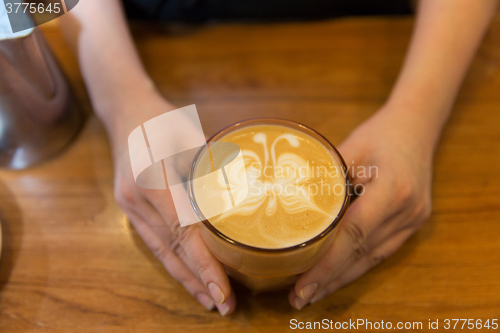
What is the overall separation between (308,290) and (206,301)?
0.19 metres

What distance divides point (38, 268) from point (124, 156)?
279 mm

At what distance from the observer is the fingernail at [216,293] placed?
587 millimetres

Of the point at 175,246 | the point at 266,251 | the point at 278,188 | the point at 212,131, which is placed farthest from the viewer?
the point at 212,131

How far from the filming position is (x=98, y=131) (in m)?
0.91

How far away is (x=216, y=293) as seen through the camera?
1.93 feet

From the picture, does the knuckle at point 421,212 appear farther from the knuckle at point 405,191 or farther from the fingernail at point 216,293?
the fingernail at point 216,293

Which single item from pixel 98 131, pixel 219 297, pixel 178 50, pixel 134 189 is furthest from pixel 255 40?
pixel 219 297

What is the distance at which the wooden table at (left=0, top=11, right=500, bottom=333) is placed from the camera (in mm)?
654

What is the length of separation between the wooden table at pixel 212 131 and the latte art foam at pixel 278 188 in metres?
0.21

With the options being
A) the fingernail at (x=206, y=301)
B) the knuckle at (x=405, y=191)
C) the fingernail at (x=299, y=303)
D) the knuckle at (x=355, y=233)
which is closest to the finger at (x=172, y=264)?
the fingernail at (x=206, y=301)

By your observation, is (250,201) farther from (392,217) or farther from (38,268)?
(38,268)

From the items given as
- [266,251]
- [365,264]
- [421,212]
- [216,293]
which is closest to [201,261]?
[216,293]

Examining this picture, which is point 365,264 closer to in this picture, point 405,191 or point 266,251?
point 405,191

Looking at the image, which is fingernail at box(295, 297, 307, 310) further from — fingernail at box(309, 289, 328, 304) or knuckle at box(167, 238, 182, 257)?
knuckle at box(167, 238, 182, 257)
